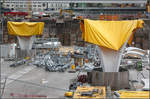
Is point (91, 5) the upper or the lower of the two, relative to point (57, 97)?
upper

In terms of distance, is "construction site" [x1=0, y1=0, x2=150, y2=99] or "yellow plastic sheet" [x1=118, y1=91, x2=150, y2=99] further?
"construction site" [x1=0, y1=0, x2=150, y2=99]

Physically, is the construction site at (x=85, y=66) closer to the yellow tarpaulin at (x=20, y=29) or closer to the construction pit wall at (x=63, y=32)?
the yellow tarpaulin at (x=20, y=29)

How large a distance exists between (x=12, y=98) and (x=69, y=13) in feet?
150

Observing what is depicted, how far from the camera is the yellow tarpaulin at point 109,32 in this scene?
1958 cm

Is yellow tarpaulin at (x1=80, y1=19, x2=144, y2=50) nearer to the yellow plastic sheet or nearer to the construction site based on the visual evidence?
the construction site

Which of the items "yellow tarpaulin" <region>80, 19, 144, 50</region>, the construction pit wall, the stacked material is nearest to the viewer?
"yellow tarpaulin" <region>80, 19, 144, 50</region>

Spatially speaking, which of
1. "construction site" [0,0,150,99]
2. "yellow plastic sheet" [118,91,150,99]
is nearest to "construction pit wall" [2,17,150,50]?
"construction site" [0,0,150,99]

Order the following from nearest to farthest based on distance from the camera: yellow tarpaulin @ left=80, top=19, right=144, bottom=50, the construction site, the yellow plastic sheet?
the yellow plastic sheet → the construction site → yellow tarpaulin @ left=80, top=19, right=144, bottom=50

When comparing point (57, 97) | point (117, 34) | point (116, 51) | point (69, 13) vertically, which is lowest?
point (57, 97)

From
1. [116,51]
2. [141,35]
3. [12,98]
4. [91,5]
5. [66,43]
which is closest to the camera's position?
[12,98]

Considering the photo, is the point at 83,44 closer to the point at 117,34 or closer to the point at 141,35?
the point at 141,35

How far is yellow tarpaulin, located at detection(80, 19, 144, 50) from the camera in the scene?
19.6 m

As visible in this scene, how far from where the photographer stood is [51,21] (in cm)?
5594

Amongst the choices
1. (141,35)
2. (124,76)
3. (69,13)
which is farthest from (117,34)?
(69,13)
